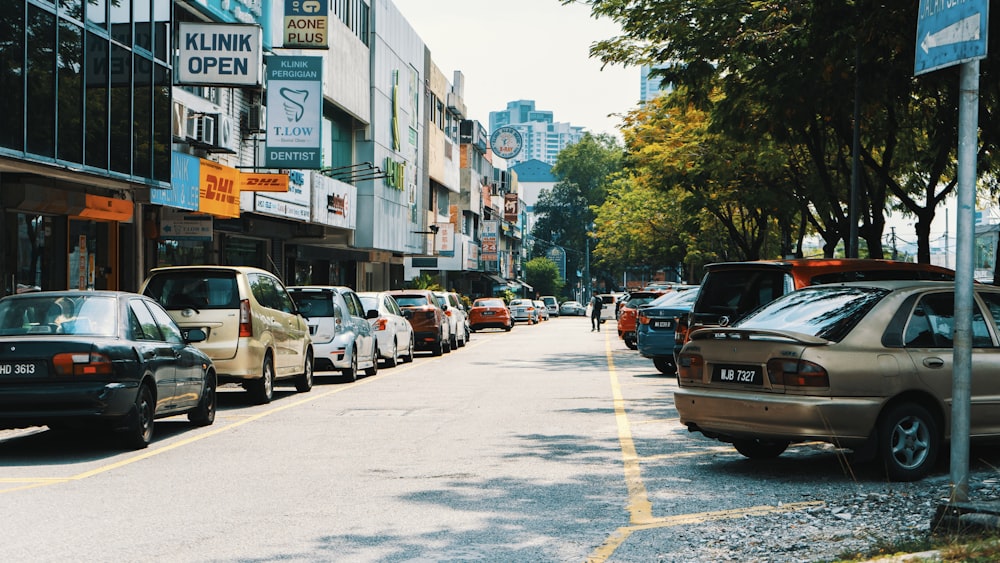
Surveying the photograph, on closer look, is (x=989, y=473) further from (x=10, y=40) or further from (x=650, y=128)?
(x=650, y=128)

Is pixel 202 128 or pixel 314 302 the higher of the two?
pixel 202 128

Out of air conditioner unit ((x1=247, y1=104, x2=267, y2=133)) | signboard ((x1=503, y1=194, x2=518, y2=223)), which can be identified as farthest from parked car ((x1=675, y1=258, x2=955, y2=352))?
signboard ((x1=503, y1=194, x2=518, y2=223))

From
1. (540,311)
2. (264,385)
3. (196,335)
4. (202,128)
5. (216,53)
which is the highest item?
(216,53)

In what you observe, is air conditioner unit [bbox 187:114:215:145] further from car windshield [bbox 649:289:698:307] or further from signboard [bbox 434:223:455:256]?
signboard [bbox 434:223:455:256]

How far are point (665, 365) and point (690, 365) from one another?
13243 mm

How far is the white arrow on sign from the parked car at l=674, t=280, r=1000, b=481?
108 inches

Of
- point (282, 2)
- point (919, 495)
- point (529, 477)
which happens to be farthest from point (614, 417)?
point (282, 2)

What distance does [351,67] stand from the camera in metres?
43.2

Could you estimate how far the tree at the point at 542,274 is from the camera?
136500 millimetres

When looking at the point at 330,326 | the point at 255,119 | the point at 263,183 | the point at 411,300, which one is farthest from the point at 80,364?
the point at 255,119

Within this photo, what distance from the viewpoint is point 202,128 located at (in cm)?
2711

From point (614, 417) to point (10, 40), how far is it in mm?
9593

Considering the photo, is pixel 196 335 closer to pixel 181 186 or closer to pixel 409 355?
pixel 181 186

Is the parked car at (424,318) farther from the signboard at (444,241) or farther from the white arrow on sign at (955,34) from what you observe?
the signboard at (444,241)
